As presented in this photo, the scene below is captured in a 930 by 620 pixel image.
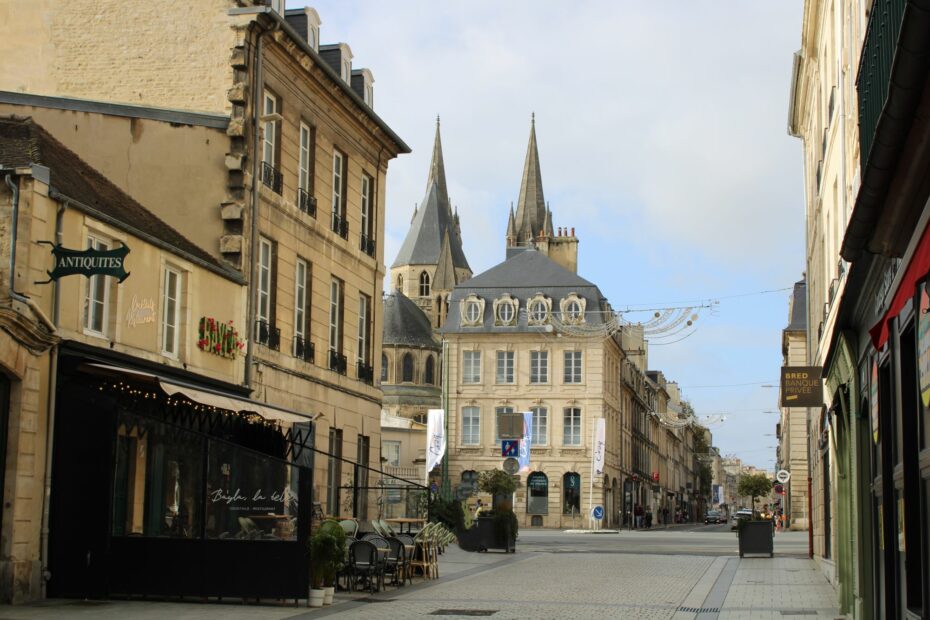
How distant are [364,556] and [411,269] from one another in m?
108

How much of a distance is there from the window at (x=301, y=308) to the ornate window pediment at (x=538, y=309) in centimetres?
4551

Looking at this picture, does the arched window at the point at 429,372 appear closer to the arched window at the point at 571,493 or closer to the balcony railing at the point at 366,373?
the arched window at the point at 571,493

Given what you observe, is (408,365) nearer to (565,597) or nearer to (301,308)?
(301,308)

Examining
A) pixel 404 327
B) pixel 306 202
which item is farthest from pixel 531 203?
pixel 306 202

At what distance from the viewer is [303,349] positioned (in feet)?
84.8

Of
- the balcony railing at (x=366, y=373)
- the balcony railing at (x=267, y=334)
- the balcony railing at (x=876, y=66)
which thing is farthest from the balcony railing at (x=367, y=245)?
the balcony railing at (x=876, y=66)

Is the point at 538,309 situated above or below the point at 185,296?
above

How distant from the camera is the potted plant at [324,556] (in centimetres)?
1605

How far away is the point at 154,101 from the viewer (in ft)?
77.6

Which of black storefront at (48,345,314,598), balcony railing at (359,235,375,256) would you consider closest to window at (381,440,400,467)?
balcony railing at (359,235,375,256)

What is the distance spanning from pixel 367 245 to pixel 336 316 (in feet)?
8.89

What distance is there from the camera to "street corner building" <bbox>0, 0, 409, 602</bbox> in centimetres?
1555

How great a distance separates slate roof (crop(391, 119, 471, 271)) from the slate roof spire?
6.65 metres

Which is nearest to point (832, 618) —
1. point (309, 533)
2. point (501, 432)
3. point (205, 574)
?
point (309, 533)
